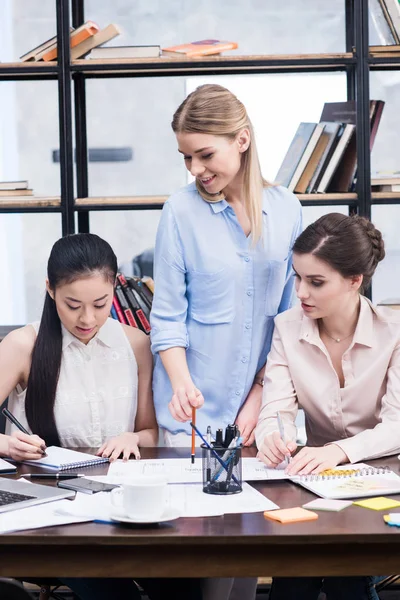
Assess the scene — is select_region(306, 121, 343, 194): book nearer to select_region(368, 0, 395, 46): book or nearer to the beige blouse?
select_region(368, 0, 395, 46): book

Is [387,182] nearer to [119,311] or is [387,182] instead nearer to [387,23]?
[387,23]

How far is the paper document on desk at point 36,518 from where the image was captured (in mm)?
1379

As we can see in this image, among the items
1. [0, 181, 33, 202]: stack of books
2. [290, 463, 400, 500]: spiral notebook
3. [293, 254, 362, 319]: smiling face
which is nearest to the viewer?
[290, 463, 400, 500]: spiral notebook

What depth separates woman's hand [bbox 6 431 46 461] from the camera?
6.15 ft

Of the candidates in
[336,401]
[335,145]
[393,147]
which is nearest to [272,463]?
[336,401]

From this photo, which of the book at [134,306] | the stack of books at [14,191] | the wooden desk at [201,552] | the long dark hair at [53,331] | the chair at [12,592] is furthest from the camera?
the stack of books at [14,191]

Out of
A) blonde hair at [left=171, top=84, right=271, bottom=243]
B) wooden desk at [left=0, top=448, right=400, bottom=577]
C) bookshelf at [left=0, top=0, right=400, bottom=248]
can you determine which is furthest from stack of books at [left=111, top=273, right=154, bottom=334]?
wooden desk at [left=0, top=448, right=400, bottom=577]

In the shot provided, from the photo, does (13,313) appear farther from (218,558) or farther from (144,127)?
(218,558)

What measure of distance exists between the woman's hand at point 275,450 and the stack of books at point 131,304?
1.23 m

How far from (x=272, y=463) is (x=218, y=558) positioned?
0.47 m

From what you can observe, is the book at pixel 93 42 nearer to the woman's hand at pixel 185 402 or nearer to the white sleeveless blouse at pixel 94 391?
the white sleeveless blouse at pixel 94 391

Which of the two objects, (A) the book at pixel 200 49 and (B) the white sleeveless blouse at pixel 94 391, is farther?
(A) the book at pixel 200 49

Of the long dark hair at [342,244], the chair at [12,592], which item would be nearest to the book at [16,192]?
the long dark hair at [342,244]

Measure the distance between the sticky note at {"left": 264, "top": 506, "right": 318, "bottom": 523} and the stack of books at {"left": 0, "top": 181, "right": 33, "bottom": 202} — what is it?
1.99 m
